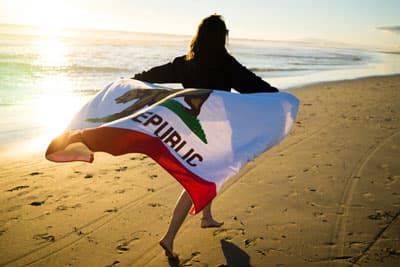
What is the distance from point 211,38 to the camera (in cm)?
359

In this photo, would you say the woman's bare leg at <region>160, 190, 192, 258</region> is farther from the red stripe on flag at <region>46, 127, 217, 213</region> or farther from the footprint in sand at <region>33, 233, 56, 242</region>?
the footprint in sand at <region>33, 233, 56, 242</region>

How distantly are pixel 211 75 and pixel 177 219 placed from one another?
1401 mm

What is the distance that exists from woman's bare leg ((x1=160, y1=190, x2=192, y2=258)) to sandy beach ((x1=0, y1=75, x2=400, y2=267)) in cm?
14

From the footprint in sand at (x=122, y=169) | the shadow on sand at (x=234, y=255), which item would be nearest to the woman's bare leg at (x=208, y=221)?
the shadow on sand at (x=234, y=255)

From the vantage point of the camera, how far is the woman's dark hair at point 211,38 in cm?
359

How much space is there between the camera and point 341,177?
238 inches

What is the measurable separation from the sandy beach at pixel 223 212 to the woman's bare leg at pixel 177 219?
0.14 meters

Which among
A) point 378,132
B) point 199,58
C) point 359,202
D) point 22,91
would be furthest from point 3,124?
point 378,132

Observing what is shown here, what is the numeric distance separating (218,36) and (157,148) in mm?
1183

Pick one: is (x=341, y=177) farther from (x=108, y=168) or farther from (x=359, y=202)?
(x=108, y=168)

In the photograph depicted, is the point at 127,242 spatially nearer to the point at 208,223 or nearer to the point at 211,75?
the point at 208,223

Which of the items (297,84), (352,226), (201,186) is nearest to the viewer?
(201,186)

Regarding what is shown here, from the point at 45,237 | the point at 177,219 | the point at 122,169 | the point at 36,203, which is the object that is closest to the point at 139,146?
the point at 177,219

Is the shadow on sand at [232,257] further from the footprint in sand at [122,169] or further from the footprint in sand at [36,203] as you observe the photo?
the footprint in sand at [122,169]
